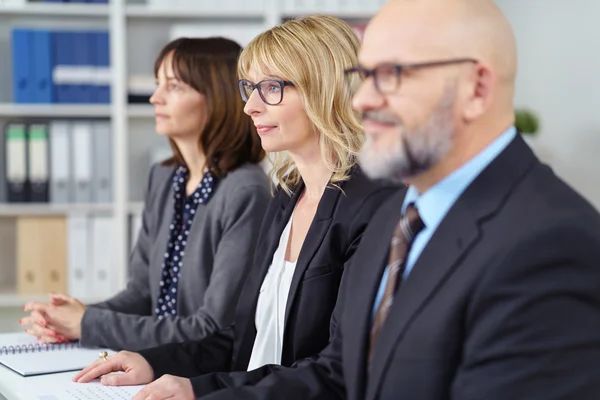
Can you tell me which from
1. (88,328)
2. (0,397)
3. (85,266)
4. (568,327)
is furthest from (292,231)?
(85,266)

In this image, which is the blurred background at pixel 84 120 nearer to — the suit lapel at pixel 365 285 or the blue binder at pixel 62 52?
the blue binder at pixel 62 52

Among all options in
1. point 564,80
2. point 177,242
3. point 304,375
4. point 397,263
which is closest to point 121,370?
point 304,375

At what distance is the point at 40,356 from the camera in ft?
5.90

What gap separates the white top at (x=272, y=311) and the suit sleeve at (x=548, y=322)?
708 mm

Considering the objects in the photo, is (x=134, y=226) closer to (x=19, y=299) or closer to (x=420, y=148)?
(x=19, y=299)

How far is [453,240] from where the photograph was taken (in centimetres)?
107

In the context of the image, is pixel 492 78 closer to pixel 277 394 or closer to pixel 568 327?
pixel 568 327

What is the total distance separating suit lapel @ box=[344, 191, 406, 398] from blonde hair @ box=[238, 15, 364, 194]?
37 centimetres

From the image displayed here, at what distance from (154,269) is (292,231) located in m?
0.62

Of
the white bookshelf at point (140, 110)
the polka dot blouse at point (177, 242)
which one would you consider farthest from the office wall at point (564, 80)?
the polka dot blouse at point (177, 242)

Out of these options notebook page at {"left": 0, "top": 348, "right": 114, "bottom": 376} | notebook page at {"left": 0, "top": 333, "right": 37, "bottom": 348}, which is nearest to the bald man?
notebook page at {"left": 0, "top": 348, "right": 114, "bottom": 376}

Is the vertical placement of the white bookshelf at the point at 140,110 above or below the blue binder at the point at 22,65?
below

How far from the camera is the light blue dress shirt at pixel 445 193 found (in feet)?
3.62

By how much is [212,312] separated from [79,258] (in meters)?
1.80
